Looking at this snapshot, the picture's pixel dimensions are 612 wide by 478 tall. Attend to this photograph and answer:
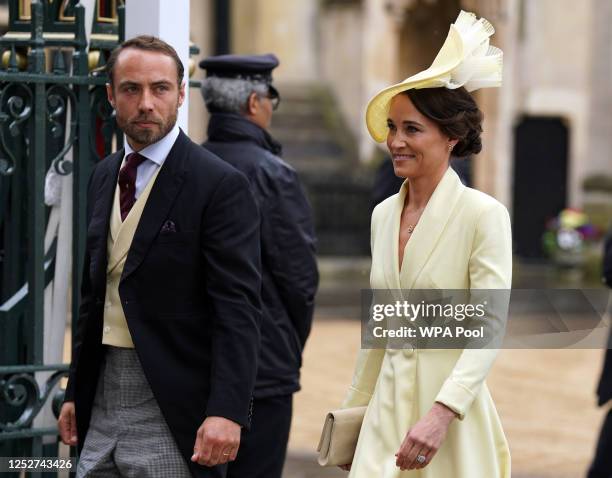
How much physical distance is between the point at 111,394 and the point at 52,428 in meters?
1.11

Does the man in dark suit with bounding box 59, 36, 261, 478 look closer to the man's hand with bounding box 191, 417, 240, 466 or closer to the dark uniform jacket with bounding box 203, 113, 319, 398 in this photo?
the man's hand with bounding box 191, 417, 240, 466

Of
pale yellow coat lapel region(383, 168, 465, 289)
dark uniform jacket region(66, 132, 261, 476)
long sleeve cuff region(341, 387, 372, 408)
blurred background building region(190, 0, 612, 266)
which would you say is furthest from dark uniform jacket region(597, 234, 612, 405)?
blurred background building region(190, 0, 612, 266)

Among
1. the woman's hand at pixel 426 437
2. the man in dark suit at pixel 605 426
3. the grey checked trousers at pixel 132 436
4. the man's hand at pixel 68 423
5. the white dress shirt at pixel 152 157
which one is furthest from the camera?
the man in dark suit at pixel 605 426

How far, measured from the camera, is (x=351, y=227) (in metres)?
20.5

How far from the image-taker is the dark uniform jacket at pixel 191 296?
13.1 feet

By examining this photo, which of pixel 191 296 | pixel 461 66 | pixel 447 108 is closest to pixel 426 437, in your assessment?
pixel 191 296

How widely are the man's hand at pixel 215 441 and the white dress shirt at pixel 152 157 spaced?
0.66 meters

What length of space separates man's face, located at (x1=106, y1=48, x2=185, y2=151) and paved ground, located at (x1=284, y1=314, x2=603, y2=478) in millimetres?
4081

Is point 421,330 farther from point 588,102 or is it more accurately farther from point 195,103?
point 588,102

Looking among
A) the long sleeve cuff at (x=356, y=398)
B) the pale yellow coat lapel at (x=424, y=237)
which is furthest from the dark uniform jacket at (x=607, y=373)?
the pale yellow coat lapel at (x=424, y=237)

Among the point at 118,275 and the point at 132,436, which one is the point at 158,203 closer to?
the point at 118,275

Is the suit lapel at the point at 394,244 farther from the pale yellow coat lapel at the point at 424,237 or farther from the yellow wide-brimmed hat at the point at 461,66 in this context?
the yellow wide-brimmed hat at the point at 461,66

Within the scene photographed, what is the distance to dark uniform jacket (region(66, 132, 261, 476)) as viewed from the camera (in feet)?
13.1

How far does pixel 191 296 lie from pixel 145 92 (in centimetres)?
54
